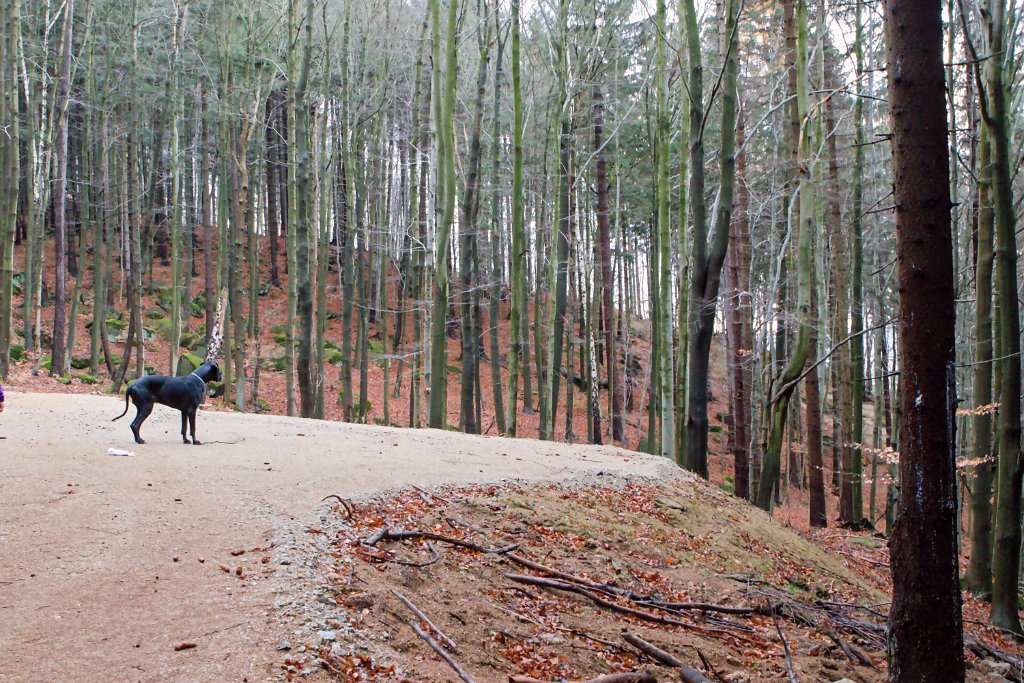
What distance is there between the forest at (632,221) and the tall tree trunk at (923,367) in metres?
0.02

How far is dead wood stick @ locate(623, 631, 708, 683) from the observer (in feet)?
15.8

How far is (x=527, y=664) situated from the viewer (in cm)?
491

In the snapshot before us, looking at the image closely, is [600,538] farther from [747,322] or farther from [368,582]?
[747,322]

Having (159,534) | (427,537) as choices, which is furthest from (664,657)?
(159,534)

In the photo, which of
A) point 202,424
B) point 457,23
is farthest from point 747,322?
point 202,424

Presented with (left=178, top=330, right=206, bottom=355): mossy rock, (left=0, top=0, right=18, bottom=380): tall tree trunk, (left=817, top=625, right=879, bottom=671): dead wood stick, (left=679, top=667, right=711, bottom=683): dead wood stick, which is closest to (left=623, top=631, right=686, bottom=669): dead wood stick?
(left=679, top=667, right=711, bottom=683): dead wood stick

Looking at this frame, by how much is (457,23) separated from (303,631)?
14.6 m

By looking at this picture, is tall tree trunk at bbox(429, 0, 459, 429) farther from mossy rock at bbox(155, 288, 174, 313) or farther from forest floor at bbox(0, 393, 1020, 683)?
mossy rock at bbox(155, 288, 174, 313)

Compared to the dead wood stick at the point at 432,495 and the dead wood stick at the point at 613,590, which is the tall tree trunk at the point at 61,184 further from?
the dead wood stick at the point at 613,590

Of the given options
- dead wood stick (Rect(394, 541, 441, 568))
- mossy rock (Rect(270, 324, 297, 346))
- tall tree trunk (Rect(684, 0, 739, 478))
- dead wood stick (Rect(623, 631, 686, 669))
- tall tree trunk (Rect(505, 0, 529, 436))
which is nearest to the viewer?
dead wood stick (Rect(623, 631, 686, 669))

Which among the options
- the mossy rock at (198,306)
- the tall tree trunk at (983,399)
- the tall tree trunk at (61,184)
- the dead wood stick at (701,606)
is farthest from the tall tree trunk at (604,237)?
the mossy rock at (198,306)

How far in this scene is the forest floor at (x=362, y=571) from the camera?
417 cm

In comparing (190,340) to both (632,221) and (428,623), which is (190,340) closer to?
(632,221)

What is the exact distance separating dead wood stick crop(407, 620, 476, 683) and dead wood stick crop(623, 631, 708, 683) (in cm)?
150
